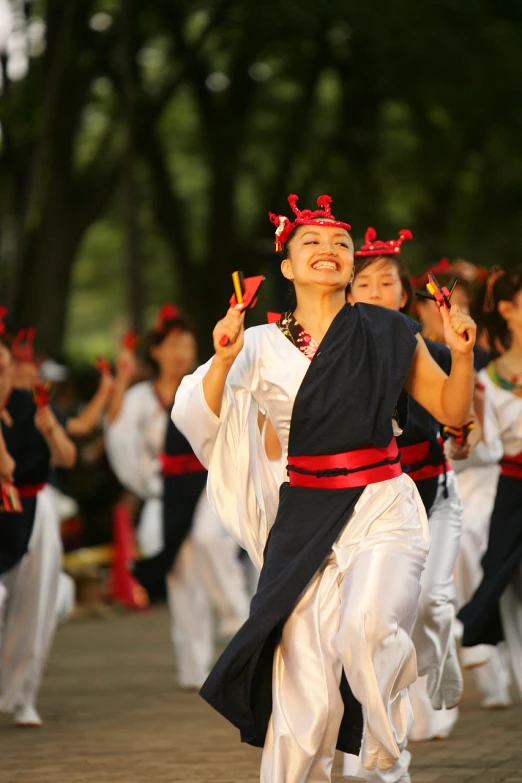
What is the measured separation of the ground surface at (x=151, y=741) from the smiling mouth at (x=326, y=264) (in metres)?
2.20

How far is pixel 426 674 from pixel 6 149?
486 inches

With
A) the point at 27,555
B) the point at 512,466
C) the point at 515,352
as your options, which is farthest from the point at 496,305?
the point at 27,555

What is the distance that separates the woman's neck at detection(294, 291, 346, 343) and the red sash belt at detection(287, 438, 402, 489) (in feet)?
1.48

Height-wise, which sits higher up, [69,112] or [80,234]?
[69,112]

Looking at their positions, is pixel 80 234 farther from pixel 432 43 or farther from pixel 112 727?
pixel 112 727

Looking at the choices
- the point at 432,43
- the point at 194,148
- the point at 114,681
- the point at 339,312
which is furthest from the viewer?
the point at 194,148

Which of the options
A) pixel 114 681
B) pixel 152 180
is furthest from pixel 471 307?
pixel 152 180

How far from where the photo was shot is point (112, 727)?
27.6ft

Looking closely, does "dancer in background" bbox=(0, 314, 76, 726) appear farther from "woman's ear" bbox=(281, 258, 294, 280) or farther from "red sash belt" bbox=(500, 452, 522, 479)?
"woman's ear" bbox=(281, 258, 294, 280)

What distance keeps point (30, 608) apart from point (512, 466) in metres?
2.74

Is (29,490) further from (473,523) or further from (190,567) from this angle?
(473,523)

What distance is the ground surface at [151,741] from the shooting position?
6871 mm

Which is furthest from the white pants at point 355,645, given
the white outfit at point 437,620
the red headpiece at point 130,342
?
the red headpiece at point 130,342

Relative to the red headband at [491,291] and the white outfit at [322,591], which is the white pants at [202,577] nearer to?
the red headband at [491,291]
